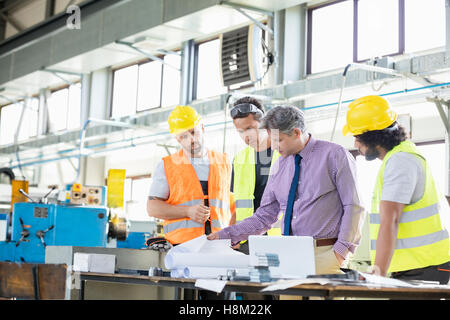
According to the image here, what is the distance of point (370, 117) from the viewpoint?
7.38 ft

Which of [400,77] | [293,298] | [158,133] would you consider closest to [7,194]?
[158,133]

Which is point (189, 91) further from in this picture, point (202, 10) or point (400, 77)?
point (400, 77)

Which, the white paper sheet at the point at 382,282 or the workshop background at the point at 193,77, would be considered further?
the workshop background at the point at 193,77

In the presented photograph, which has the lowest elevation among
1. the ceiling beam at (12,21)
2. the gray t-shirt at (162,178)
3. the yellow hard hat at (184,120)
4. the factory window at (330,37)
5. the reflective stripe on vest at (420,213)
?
the reflective stripe on vest at (420,213)

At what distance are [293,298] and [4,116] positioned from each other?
37.7ft

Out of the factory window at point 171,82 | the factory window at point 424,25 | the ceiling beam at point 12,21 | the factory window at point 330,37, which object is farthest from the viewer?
the ceiling beam at point 12,21

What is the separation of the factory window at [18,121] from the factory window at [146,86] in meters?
2.40

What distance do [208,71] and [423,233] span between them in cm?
602

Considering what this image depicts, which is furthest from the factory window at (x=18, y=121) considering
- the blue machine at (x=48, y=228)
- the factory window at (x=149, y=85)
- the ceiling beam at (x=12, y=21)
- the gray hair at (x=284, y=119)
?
the gray hair at (x=284, y=119)

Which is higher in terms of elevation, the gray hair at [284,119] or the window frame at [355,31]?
the window frame at [355,31]

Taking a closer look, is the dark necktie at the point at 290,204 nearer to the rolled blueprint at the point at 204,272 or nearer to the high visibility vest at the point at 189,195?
the rolled blueprint at the point at 204,272

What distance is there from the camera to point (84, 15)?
6922 mm

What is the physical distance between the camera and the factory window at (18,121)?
1129 centimetres

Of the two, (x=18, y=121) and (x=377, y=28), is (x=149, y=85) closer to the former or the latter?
(x=18, y=121)
